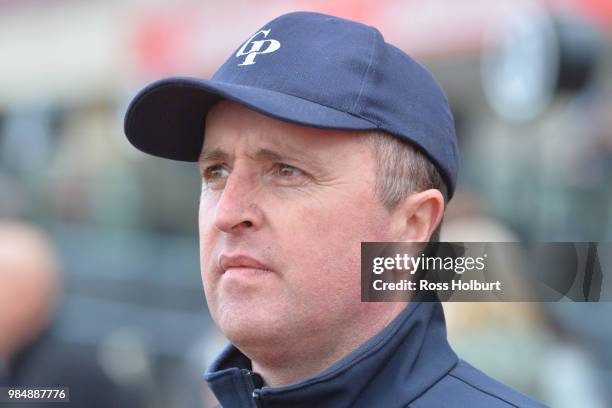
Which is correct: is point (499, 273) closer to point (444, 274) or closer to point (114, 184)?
point (444, 274)

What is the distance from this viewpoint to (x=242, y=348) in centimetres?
217

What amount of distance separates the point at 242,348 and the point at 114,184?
8536 millimetres

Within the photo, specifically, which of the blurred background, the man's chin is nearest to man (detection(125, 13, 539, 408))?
the man's chin

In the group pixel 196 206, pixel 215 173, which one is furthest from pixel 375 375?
pixel 196 206

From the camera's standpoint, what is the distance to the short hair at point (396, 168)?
219cm

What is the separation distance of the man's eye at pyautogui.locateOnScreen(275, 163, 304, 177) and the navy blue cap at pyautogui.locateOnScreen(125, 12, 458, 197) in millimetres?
134

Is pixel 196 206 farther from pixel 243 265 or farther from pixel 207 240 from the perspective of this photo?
pixel 243 265

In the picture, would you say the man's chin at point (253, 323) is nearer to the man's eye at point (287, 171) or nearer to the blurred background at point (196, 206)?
the man's eye at point (287, 171)

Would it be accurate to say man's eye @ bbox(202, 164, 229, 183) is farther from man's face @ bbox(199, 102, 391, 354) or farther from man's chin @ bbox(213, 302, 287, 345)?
man's chin @ bbox(213, 302, 287, 345)

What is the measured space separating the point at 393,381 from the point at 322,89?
0.63 metres

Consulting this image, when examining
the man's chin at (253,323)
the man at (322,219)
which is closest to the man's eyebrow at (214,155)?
the man at (322,219)

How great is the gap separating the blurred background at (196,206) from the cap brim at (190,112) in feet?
5.75

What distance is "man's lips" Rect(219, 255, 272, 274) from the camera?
2.14 meters

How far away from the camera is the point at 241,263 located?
216 cm
